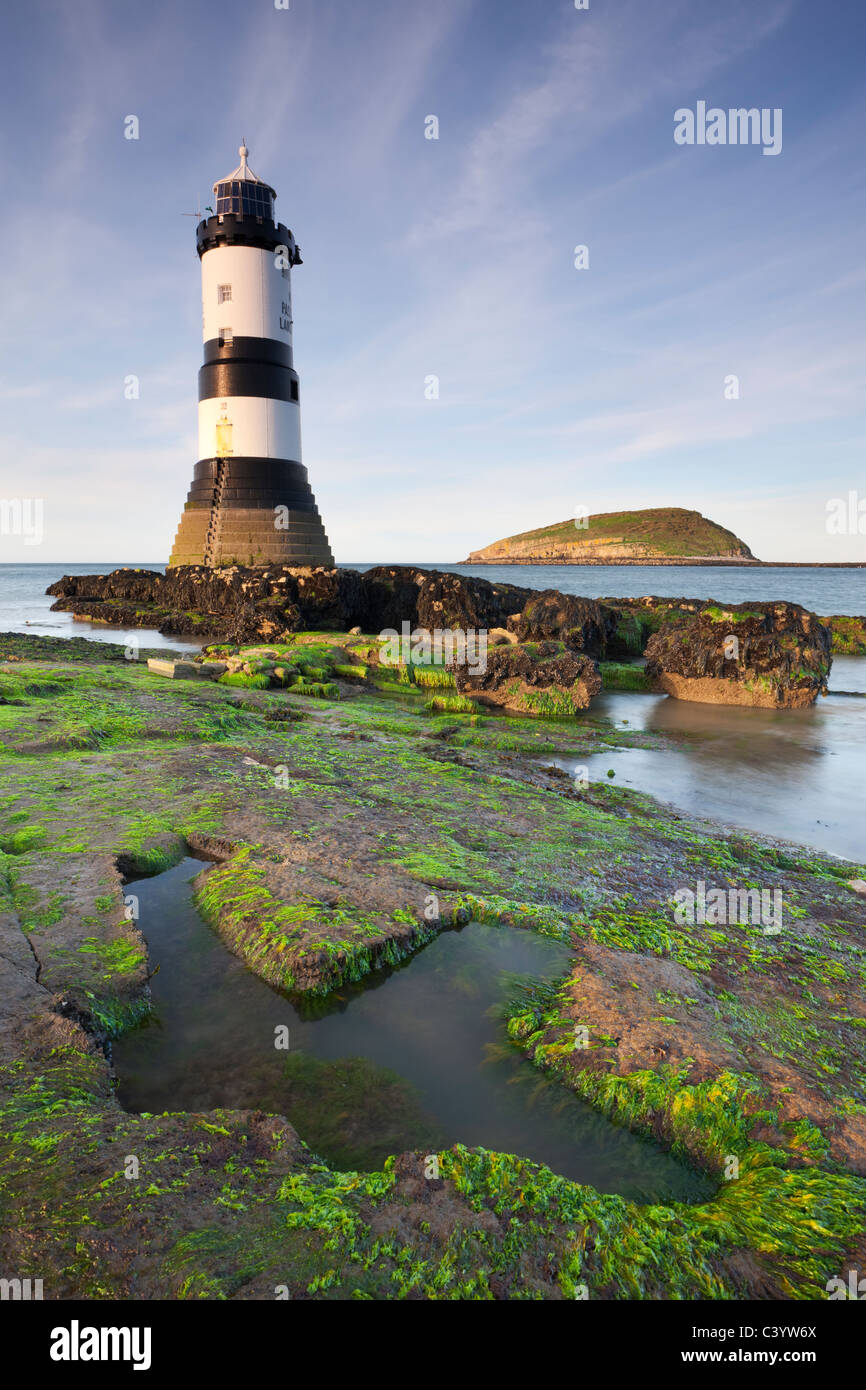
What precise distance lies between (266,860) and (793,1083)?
4.59 meters

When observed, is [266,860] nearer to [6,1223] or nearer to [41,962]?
[41,962]

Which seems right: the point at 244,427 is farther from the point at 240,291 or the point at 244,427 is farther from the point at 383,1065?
the point at 383,1065

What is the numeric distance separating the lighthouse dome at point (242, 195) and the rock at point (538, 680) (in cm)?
3840

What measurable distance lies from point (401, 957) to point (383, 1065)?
117cm

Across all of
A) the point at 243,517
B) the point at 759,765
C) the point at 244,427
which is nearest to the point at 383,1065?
the point at 759,765

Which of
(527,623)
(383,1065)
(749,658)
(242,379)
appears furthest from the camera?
(242,379)

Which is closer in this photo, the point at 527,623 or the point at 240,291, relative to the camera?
the point at 527,623

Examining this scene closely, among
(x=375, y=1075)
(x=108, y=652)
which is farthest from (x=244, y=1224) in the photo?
(x=108, y=652)

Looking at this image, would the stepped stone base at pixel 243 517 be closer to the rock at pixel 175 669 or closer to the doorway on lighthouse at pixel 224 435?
the doorway on lighthouse at pixel 224 435

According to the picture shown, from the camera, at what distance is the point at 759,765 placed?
13617 mm

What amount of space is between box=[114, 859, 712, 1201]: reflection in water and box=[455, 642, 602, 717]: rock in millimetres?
12824

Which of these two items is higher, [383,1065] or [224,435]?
[224,435]

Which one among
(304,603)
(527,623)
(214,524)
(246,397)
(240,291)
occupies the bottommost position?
(527,623)

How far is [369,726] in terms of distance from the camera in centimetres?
1424
